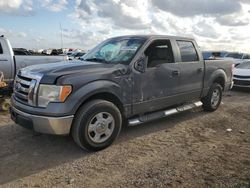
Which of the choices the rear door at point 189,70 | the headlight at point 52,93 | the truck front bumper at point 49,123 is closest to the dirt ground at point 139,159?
the truck front bumper at point 49,123

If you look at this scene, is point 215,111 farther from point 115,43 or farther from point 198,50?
point 115,43

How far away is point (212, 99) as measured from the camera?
25.3 ft

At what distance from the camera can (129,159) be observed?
465 cm

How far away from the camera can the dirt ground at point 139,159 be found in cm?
396

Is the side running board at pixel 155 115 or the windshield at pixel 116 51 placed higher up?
the windshield at pixel 116 51

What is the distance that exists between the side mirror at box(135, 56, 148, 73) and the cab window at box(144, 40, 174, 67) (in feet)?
0.51

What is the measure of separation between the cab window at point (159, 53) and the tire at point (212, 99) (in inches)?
75.5

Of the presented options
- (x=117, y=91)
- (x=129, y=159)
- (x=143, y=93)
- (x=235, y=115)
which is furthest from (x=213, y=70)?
(x=129, y=159)

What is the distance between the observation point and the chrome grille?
15.2 feet

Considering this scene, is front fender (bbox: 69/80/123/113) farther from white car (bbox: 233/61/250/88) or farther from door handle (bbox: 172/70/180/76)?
white car (bbox: 233/61/250/88)

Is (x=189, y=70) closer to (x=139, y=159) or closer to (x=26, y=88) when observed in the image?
(x=139, y=159)

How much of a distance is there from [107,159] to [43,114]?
1.17 m

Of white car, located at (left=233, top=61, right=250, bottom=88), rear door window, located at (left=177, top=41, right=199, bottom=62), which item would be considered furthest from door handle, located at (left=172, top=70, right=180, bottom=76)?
white car, located at (left=233, top=61, right=250, bottom=88)

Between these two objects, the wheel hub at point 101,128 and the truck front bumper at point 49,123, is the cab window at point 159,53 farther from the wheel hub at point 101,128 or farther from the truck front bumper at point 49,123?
the truck front bumper at point 49,123
